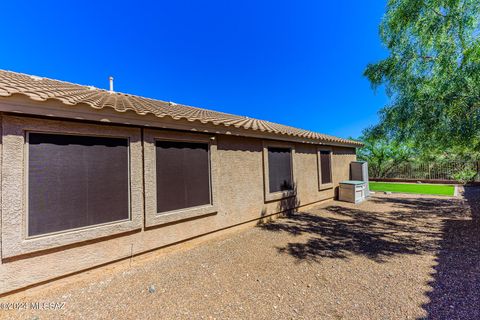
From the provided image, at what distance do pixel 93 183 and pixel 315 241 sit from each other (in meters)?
5.85

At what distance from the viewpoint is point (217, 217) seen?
655cm

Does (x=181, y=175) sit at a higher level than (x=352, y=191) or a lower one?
higher

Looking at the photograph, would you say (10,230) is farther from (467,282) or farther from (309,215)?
(309,215)

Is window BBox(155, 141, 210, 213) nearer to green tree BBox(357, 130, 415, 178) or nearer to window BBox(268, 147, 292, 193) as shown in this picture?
window BBox(268, 147, 292, 193)

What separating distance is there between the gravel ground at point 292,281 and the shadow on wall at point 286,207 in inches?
60.4

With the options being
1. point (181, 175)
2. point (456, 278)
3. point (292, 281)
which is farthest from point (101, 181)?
point (456, 278)

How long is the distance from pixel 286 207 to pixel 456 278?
5.66 m

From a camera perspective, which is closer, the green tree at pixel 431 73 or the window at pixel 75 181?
the window at pixel 75 181

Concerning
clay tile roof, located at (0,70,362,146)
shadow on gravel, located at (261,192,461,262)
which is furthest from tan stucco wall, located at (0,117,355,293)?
shadow on gravel, located at (261,192,461,262)

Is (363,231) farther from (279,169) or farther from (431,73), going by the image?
(431,73)

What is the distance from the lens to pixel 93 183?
173 inches

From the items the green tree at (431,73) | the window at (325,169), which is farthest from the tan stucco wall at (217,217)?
the green tree at (431,73)

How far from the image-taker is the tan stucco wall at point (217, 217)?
367 centimetres

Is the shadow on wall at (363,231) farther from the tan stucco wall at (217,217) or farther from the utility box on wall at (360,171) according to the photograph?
the utility box on wall at (360,171)
